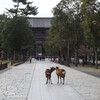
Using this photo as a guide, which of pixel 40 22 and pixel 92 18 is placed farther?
pixel 40 22

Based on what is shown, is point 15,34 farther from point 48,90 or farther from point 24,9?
point 48,90

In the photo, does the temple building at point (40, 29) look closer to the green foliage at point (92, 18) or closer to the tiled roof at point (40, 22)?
the tiled roof at point (40, 22)

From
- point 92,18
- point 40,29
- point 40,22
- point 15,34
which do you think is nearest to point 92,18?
point 92,18

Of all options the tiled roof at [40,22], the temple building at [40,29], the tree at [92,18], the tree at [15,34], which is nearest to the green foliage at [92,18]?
the tree at [92,18]

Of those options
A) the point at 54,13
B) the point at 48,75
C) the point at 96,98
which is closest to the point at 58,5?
the point at 54,13

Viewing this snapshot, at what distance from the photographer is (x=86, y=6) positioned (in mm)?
27953

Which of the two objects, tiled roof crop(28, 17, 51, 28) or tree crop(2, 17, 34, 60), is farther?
tiled roof crop(28, 17, 51, 28)

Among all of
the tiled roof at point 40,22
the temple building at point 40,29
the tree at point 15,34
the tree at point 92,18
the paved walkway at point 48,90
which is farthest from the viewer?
the tiled roof at point 40,22

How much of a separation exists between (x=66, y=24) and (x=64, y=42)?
1107 cm

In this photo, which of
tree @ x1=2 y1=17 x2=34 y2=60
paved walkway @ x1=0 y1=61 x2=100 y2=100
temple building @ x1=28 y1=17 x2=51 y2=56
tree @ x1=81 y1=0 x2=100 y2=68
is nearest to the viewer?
paved walkway @ x1=0 y1=61 x2=100 y2=100

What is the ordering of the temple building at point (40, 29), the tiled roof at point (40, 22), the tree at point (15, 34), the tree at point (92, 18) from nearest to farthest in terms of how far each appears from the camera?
the tree at point (92, 18) → the tree at point (15, 34) → the temple building at point (40, 29) → the tiled roof at point (40, 22)

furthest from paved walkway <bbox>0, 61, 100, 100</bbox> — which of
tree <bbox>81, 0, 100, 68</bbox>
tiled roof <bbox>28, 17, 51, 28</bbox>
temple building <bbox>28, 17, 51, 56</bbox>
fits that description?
tiled roof <bbox>28, 17, 51, 28</bbox>

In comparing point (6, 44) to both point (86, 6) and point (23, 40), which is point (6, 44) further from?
point (86, 6)

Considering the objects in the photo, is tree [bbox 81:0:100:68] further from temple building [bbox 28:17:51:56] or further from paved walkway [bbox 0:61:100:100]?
temple building [bbox 28:17:51:56]
